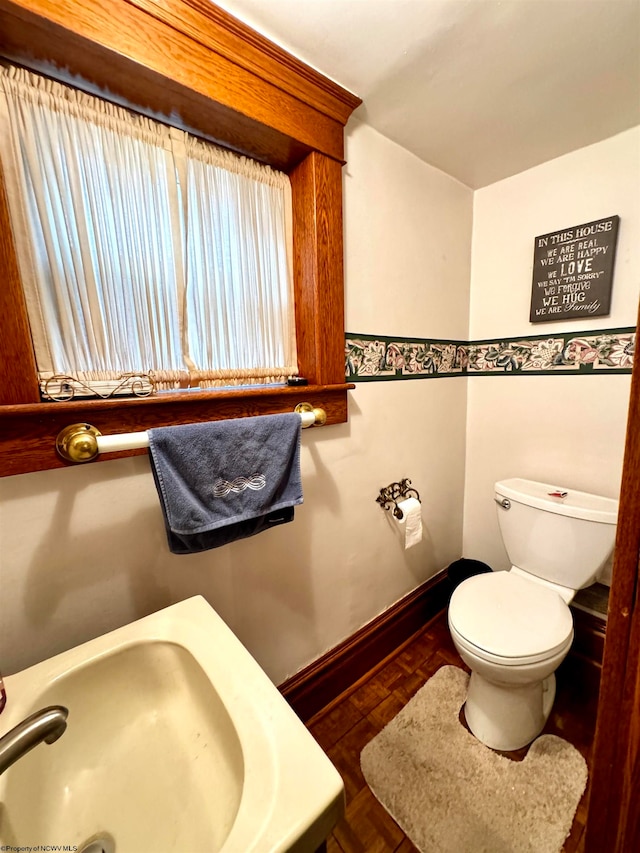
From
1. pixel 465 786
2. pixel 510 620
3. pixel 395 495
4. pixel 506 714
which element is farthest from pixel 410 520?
pixel 465 786

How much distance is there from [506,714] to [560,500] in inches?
30.9

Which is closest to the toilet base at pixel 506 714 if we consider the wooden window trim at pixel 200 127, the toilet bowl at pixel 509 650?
the toilet bowl at pixel 509 650

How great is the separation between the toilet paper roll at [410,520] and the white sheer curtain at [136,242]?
765mm

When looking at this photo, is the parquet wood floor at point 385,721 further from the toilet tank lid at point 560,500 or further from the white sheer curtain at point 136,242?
the white sheer curtain at point 136,242

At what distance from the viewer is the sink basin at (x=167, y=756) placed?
0.44 metres

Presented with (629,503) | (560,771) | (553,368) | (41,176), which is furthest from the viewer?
(553,368)

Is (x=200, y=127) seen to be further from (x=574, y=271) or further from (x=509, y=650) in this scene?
(x=509, y=650)

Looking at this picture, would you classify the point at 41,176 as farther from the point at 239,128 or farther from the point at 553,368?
the point at 553,368

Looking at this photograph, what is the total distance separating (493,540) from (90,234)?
203 cm

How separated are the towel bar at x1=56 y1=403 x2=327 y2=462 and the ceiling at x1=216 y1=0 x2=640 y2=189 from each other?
3.36ft

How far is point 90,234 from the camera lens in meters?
0.80

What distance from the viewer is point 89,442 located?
708 millimetres

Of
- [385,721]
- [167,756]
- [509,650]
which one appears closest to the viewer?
[167,756]

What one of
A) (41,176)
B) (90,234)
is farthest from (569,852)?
(41,176)
